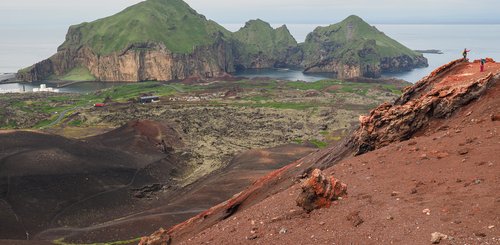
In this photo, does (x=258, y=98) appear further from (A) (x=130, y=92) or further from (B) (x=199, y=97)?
(A) (x=130, y=92)

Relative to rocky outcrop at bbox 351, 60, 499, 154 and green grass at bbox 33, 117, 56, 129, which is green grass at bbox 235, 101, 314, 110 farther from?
rocky outcrop at bbox 351, 60, 499, 154

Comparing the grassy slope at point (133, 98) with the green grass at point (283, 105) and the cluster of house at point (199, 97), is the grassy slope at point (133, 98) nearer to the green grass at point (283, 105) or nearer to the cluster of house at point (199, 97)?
the green grass at point (283, 105)

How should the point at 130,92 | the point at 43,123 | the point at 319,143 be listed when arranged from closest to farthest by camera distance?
the point at 319,143, the point at 43,123, the point at 130,92

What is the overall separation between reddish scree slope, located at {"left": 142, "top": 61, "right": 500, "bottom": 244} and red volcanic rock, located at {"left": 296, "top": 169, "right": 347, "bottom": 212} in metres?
0.55

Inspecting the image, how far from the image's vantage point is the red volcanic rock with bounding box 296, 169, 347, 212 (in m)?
22.5

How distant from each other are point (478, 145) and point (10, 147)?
6666cm

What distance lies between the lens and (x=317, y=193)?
22.5 meters

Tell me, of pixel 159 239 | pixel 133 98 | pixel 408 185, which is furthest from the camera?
pixel 133 98

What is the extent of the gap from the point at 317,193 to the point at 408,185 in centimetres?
466

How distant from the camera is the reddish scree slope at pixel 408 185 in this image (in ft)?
57.8

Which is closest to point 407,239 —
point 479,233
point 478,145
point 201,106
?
point 479,233

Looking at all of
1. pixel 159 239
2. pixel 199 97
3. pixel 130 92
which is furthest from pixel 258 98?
pixel 159 239

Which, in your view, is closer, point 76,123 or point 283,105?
point 76,123

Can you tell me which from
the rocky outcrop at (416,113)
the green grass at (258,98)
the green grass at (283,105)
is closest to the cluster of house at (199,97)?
the green grass at (258,98)
